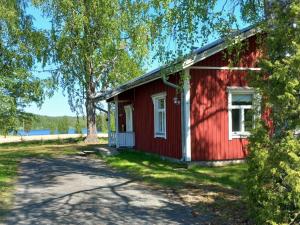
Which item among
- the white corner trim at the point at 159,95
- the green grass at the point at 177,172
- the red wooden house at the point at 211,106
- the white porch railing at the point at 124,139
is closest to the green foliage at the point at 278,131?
the green grass at the point at 177,172

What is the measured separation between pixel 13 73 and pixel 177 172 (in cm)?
618

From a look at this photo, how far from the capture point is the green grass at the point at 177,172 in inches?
510

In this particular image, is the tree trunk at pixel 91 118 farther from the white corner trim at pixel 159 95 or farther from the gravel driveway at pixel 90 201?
the gravel driveway at pixel 90 201

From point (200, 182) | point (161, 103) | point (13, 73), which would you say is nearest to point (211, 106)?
point (161, 103)

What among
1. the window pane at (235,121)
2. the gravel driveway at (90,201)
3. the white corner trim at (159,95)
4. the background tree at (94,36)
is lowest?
the gravel driveway at (90,201)

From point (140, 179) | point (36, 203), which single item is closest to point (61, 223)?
point (36, 203)

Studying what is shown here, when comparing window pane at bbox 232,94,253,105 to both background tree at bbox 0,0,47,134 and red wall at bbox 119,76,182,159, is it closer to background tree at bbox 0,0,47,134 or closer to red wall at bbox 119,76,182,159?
red wall at bbox 119,76,182,159

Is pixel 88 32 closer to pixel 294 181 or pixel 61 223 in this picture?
pixel 61 223

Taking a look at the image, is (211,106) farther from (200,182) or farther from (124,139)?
(124,139)

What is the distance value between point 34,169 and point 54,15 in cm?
1696

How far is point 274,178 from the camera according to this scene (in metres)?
7.15

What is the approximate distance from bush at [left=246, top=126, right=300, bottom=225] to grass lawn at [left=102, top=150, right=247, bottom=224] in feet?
2.96

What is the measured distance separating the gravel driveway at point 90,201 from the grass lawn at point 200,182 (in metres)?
0.49

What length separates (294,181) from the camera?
22.2 ft
